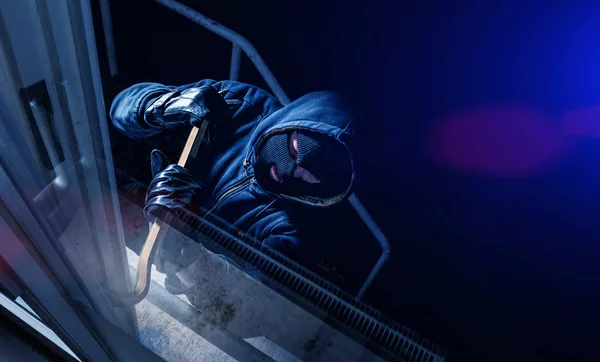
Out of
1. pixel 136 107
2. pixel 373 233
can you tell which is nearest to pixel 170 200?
pixel 136 107

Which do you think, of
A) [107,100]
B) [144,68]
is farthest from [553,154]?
[107,100]

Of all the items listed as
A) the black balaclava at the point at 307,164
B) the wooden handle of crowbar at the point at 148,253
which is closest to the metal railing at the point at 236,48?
the black balaclava at the point at 307,164

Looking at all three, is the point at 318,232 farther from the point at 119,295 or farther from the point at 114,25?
the point at 114,25

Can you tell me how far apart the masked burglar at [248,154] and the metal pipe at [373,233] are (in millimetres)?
85

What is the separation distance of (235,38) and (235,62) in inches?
2.8

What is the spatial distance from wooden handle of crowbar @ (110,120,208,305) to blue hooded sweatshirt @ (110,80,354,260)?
0.04 m

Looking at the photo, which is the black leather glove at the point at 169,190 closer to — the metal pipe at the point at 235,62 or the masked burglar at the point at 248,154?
the masked burglar at the point at 248,154

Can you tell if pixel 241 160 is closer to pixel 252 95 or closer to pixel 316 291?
pixel 252 95

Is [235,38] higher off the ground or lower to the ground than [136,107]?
higher

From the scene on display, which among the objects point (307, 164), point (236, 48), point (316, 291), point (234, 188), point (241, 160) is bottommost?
point (316, 291)

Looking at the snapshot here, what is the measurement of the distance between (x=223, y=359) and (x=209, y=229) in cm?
51

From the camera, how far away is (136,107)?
4.38ft

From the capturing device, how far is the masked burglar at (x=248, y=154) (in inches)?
44.4

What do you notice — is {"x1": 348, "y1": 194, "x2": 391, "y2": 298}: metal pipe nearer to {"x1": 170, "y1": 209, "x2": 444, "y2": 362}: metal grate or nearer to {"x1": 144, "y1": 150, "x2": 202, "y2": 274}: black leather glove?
{"x1": 170, "y1": 209, "x2": 444, "y2": 362}: metal grate
